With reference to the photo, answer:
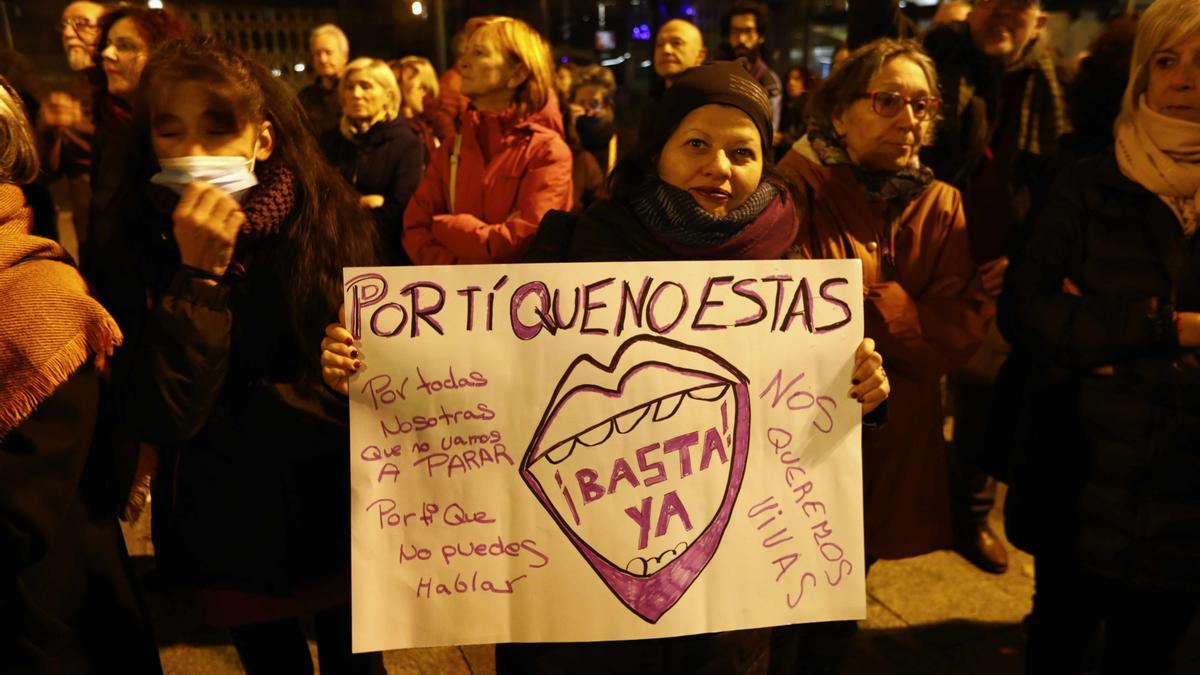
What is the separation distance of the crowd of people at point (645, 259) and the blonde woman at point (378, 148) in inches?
74.9

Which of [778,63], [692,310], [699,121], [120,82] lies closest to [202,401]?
[692,310]

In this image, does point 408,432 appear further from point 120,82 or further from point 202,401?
point 120,82

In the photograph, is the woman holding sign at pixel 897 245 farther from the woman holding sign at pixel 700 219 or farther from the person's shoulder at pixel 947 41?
the person's shoulder at pixel 947 41

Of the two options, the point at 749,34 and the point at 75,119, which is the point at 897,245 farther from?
the point at 75,119

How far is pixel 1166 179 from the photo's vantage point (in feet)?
5.49

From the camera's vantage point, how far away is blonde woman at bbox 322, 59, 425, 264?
12.4 feet

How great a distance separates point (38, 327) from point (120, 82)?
227cm

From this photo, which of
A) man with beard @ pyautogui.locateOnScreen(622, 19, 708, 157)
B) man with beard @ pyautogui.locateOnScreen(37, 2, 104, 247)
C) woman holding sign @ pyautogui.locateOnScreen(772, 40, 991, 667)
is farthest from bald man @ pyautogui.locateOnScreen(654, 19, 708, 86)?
man with beard @ pyautogui.locateOnScreen(37, 2, 104, 247)

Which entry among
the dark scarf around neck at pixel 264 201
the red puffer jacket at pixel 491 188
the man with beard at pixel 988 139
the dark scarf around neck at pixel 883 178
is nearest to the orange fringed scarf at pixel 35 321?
the dark scarf around neck at pixel 264 201

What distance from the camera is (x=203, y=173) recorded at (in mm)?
1469

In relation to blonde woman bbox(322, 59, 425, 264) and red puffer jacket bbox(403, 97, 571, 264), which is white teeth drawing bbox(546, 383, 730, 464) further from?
blonde woman bbox(322, 59, 425, 264)

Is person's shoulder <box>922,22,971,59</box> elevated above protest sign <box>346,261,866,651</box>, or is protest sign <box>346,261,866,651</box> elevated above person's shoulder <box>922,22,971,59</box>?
person's shoulder <box>922,22,971,59</box>

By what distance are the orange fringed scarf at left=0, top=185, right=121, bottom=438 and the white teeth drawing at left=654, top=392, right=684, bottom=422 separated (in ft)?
3.18

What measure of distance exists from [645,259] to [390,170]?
8.57 ft
